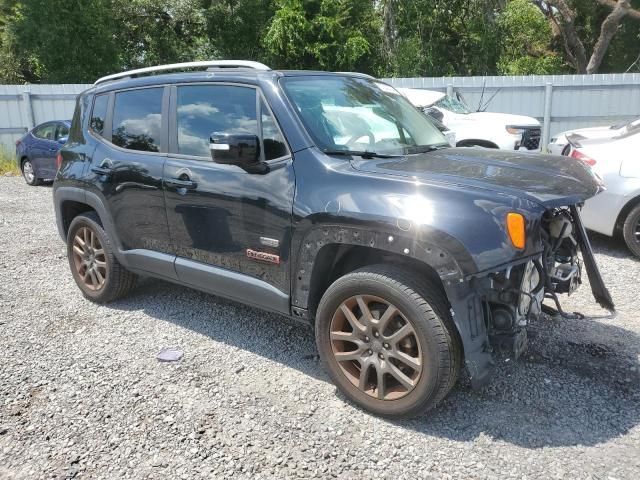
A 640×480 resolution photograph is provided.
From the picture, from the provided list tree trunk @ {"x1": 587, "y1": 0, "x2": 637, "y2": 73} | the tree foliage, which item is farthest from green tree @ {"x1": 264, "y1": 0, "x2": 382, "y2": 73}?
tree trunk @ {"x1": 587, "y1": 0, "x2": 637, "y2": 73}

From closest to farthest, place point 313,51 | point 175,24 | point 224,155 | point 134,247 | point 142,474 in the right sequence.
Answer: point 142,474 < point 224,155 < point 134,247 < point 313,51 < point 175,24

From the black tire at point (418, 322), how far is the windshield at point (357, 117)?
867 mm

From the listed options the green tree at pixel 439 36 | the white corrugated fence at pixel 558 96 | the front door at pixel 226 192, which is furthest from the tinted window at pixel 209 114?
the green tree at pixel 439 36

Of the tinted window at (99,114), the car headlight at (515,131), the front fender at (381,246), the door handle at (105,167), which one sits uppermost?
the tinted window at (99,114)

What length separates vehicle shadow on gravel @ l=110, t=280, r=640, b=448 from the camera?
3178 mm

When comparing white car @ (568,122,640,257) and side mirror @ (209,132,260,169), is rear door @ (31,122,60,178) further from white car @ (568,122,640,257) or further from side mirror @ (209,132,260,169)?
white car @ (568,122,640,257)

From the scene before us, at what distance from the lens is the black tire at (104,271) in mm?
4891

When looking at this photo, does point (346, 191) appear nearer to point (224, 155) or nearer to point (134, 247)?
point (224, 155)

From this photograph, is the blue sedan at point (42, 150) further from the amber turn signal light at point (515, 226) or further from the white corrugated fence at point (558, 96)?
the amber turn signal light at point (515, 226)

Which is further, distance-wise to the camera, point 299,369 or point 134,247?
point 134,247

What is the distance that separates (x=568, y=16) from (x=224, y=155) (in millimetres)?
21429

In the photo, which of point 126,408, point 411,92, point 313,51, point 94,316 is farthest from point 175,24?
point 126,408

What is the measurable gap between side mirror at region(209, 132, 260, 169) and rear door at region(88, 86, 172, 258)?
35.6 inches

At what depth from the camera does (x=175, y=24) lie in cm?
2556
